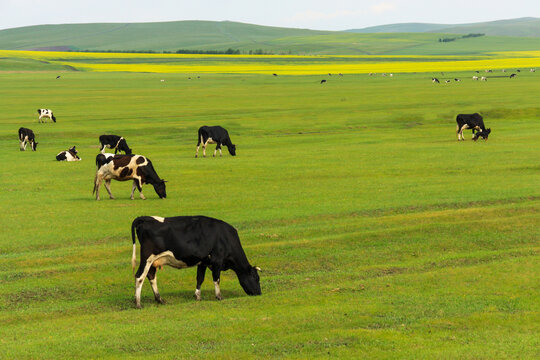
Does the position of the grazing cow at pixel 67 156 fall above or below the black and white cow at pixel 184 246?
below

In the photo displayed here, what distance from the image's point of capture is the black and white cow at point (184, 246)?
15.8m

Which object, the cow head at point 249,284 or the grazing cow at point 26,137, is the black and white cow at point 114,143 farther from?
the cow head at point 249,284

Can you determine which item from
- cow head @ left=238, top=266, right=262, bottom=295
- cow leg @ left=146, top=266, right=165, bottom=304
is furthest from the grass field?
cow head @ left=238, top=266, right=262, bottom=295

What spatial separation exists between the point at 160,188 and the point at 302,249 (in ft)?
35.9

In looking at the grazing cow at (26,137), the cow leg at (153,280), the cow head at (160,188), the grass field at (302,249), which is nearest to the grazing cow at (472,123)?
the grass field at (302,249)

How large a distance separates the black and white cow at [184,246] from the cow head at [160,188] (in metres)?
14.4

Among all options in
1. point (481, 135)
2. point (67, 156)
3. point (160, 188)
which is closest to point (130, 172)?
point (160, 188)

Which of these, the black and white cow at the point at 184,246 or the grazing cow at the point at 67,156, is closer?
the black and white cow at the point at 184,246

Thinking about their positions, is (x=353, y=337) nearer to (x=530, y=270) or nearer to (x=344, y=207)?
(x=530, y=270)

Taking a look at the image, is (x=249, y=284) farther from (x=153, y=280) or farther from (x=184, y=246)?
(x=153, y=280)

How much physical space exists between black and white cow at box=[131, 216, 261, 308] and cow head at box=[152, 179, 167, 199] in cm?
1442

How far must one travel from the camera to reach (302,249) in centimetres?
2136

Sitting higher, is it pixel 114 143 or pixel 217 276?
pixel 217 276

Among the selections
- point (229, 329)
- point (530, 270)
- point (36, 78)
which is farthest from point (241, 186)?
point (36, 78)
